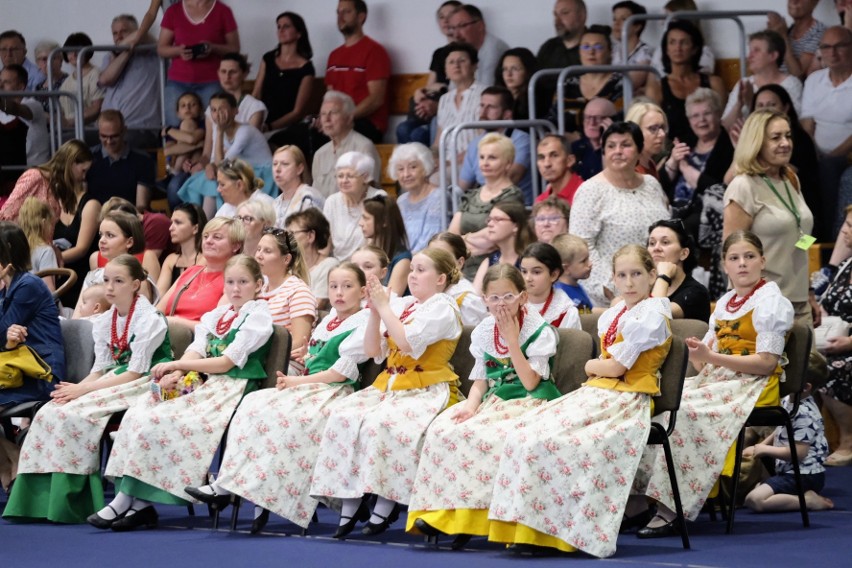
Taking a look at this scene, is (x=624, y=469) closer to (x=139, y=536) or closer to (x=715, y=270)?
(x=139, y=536)

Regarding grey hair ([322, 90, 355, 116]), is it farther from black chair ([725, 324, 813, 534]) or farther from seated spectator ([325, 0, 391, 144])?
black chair ([725, 324, 813, 534])

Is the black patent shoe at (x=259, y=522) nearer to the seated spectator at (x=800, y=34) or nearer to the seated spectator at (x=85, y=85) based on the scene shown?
the seated spectator at (x=800, y=34)

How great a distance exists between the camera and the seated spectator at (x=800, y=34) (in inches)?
351

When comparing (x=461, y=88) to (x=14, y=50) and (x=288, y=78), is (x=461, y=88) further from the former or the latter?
(x=14, y=50)

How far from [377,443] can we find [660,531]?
3.49 feet

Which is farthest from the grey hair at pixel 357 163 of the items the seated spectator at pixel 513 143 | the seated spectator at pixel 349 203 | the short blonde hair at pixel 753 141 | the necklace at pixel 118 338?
the short blonde hair at pixel 753 141

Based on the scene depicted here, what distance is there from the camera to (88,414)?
6.41 metres

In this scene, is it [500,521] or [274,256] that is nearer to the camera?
[500,521]

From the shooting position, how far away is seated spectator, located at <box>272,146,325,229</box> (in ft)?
28.1

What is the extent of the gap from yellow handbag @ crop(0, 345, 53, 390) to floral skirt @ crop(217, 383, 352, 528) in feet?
3.94

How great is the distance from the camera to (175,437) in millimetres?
6137

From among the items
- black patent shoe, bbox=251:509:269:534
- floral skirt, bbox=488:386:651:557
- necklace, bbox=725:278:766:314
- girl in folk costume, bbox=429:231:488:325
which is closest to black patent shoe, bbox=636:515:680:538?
floral skirt, bbox=488:386:651:557

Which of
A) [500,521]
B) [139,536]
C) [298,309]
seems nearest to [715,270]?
[298,309]

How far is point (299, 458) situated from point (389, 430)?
449 millimetres
